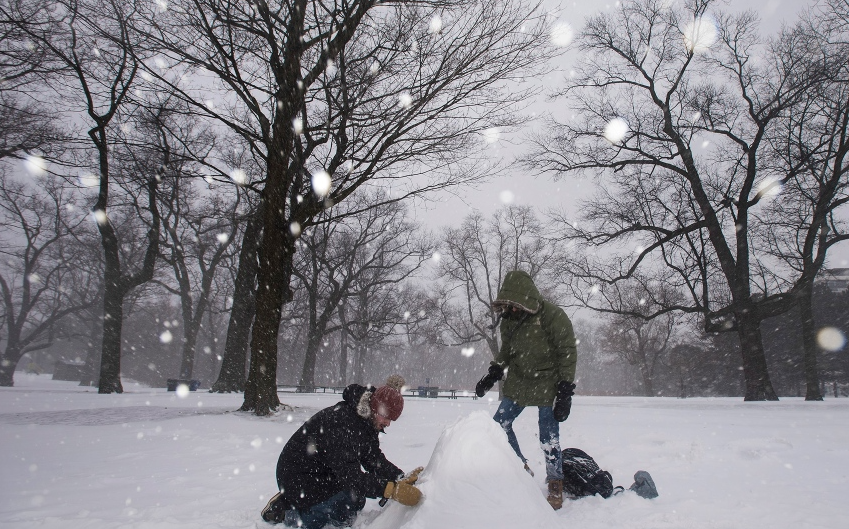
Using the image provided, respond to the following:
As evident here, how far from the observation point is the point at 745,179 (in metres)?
15.0

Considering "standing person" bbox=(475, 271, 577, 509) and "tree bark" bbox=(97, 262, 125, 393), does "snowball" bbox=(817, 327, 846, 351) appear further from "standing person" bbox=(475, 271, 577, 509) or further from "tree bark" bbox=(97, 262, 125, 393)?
"tree bark" bbox=(97, 262, 125, 393)

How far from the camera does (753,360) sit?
1396cm

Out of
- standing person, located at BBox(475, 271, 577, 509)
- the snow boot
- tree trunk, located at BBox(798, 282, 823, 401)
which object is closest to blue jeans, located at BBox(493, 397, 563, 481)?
standing person, located at BBox(475, 271, 577, 509)

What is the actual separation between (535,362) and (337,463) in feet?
6.34

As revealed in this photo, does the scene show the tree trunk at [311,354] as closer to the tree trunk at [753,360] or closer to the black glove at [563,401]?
the tree trunk at [753,360]

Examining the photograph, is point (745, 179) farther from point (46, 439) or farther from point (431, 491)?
point (46, 439)

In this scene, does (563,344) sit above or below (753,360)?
above

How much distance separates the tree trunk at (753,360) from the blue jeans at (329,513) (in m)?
14.5

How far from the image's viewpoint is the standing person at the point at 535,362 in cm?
384

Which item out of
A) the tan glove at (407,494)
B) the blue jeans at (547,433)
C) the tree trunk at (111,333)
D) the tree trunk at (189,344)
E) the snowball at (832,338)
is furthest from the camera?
the snowball at (832,338)

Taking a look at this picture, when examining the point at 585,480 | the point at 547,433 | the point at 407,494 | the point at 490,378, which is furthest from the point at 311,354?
the point at 407,494

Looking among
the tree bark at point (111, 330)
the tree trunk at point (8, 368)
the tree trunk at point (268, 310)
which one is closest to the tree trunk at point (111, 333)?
the tree bark at point (111, 330)

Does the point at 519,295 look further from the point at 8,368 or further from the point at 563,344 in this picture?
the point at 8,368

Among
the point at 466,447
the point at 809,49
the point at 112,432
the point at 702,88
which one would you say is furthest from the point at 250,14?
the point at 809,49
